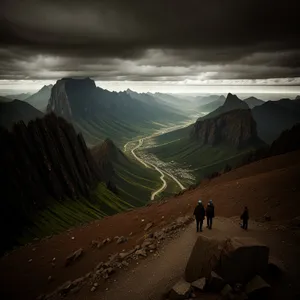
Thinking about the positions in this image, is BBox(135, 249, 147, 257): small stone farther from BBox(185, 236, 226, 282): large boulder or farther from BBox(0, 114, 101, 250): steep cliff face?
BBox(0, 114, 101, 250): steep cliff face

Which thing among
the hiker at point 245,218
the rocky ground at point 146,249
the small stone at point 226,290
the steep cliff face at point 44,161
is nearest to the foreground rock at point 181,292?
the rocky ground at point 146,249

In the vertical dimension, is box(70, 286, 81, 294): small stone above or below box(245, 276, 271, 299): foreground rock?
below

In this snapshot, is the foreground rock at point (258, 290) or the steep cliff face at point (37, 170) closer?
the foreground rock at point (258, 290)

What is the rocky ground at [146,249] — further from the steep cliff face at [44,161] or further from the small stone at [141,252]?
the steep cliff face at [44,161]

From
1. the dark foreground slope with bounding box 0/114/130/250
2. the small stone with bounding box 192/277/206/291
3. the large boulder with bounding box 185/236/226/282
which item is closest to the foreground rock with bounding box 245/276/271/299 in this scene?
the large boulder with bounding box 185/236/226/282

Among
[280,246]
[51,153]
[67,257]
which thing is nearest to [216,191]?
[280,246]
